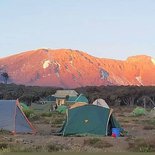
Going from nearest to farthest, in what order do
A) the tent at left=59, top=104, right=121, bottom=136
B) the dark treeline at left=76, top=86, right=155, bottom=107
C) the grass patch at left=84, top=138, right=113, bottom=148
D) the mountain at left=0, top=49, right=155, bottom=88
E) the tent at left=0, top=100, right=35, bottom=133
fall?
1. the grass patch at left=84, top=138, right=113, bottom=148
2. the tent at left=59, top=104, right=121, bottom=136
3. the tent at left=0, top=100, right=35, bottom=133
4. the dark treeline at left=76, top=86, right=155, bottom=107
5. the mountain at left=0, top=49, right=155, bottom=88

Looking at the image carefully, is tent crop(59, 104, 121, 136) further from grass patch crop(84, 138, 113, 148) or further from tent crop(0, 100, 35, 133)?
grass patch crop(84, 138, 113, 148)

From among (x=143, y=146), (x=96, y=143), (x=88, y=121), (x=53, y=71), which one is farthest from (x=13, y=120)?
(x=53, y=71)

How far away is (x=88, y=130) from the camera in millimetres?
21500

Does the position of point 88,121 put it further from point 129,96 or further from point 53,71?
point 53,71

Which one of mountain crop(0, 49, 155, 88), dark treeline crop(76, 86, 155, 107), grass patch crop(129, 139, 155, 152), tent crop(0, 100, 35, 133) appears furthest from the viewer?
mountain crop(0, 49, 155, 88)

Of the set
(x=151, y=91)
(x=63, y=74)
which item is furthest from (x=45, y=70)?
(x=151, y=91)

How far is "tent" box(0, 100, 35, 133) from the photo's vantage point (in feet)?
71.2

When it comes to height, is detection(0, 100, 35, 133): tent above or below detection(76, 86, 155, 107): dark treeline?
above

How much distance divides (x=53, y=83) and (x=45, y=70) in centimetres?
1162

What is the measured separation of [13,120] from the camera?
71.2 feet

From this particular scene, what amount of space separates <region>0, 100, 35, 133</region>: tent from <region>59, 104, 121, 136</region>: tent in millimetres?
1746

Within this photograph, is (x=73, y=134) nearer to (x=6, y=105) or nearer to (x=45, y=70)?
(x=6, y=105)

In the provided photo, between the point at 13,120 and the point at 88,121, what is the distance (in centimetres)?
359

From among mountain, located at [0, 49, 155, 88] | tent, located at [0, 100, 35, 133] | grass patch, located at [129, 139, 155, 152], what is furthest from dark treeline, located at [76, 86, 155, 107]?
mountain, located at [0, 49, 155, 88]
